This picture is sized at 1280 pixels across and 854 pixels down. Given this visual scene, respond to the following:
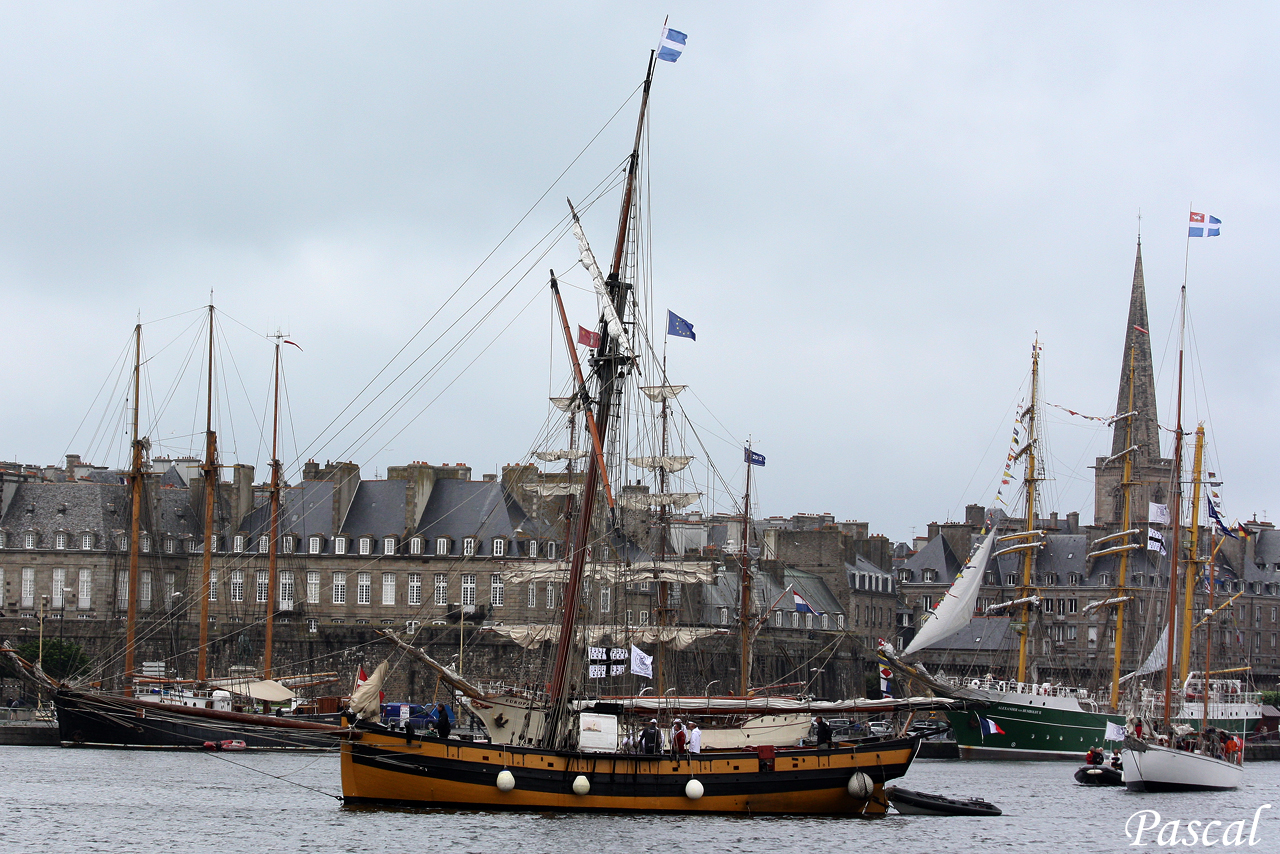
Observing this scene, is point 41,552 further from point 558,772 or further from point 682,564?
point 558,772

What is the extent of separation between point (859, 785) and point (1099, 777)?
22.6m

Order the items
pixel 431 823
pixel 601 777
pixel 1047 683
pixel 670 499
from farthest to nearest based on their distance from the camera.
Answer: pixel 1047 683, pixel 670 499, pixel 601 777, pixel 431 823

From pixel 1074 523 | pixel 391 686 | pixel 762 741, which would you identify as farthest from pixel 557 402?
pixel 1074 523

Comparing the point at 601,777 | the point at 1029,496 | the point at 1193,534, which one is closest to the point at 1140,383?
the point at 1029,496

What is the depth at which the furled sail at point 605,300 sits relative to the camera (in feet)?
147

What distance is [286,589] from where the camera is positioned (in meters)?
91.8

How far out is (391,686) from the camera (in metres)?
87.4

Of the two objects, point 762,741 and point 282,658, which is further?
point 282,658

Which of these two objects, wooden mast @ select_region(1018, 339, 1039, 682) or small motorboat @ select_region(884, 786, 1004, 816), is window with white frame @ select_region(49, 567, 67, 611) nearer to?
wooden mast @ select_region(1018, 339, 1039, 682)

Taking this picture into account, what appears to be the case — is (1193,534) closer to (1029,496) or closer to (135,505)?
(1029,496)

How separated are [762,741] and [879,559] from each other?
243ft

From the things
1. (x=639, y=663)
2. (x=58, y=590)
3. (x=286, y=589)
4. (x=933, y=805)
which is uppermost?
(x=286, y=589)

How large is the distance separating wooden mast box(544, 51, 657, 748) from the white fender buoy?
282 inches

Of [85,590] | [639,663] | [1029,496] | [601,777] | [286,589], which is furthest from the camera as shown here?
[286,589]
